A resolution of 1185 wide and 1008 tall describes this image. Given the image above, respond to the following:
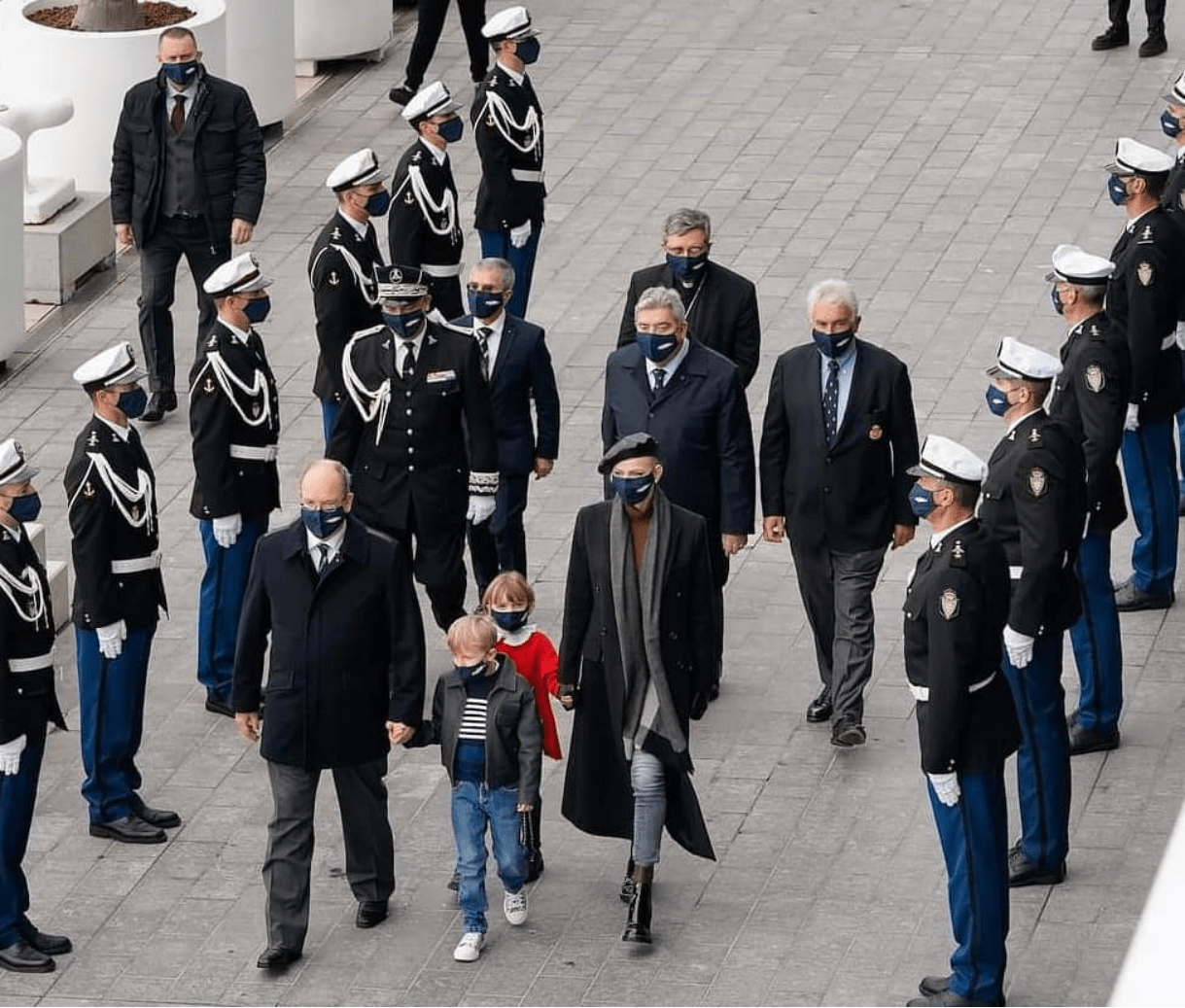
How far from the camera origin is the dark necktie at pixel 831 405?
34.6 ft

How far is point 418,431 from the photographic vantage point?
10.8 m

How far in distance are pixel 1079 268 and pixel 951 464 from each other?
198cm

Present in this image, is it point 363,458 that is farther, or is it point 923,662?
point 363,458

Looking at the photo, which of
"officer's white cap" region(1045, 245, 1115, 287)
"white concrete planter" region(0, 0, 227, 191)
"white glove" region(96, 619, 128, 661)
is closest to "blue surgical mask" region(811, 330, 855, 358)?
"officer's white cap" region(1045, 245, 1115, 287)

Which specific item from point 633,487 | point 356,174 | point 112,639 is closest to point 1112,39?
point 356,174

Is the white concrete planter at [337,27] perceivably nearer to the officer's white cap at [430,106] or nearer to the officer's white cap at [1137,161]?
the officer's white cap at [430,106]

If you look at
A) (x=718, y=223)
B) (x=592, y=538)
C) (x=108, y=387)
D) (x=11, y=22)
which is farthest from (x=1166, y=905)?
(x=11, y=22)

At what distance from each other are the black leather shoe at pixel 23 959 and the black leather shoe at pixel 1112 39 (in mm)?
12278

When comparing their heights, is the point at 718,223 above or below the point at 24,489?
below

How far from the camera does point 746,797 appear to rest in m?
10.4

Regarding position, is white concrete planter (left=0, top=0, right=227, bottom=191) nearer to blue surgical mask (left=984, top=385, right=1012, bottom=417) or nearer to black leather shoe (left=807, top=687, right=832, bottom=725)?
black leather shoe (left=807, top=687, right=832, bottom=725)

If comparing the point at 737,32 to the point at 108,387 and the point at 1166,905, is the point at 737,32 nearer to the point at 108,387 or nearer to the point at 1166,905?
the point at 108,387

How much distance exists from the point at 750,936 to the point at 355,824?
4.57 ft

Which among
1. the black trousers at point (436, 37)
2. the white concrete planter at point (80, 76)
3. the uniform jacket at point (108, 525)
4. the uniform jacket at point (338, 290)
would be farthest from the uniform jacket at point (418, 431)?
the black trousers at point (436, 37)
